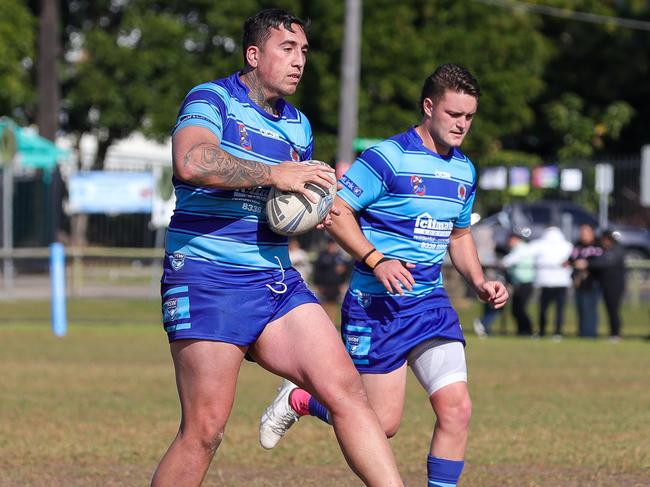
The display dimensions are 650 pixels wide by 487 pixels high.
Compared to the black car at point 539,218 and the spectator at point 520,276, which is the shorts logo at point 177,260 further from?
the black car at point 539,218

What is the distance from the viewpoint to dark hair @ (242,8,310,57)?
227 inches

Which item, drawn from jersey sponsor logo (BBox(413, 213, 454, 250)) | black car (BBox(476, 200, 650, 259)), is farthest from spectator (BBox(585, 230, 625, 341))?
jersey sponsor logo (BBox(413, 213, 454, 250))

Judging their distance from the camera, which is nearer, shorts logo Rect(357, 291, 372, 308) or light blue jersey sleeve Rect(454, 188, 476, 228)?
shorts logo Rect(357, 291, 372, 308)

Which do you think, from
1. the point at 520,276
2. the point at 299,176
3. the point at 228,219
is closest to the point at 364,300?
the point at 228,219

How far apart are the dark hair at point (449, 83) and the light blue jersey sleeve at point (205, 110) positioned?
147 centimetres

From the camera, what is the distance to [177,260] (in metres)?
5.73

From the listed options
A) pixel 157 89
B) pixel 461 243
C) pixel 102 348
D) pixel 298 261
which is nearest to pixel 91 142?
pixel 157 89

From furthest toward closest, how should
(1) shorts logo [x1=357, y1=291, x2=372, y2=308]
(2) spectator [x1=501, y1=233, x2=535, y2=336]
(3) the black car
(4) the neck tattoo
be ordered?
(3) the black car < (2) spectator [x1=501, y1=233, x2=535, y2=336] < (1) shorts logo [x1=357, y1=291, x2=372, y2=308] < (4) the neck tattoo

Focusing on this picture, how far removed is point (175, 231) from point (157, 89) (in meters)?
33.8

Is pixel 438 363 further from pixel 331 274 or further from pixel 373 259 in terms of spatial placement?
pixel 331 274

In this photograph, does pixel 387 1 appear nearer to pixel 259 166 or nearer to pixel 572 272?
pixel 572 272

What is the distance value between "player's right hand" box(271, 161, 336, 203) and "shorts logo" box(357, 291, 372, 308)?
53.3 inches

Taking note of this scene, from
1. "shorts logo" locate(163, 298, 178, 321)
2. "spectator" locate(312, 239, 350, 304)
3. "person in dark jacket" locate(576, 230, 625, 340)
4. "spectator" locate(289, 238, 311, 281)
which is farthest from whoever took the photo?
"spectator" locate(289, 238, 311, 281)

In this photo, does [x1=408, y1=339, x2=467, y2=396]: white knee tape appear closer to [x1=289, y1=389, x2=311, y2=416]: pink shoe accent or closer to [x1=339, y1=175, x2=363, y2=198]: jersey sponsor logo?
[x1=289, y1=389, x2=311, y2=416]: pink shoe accent
